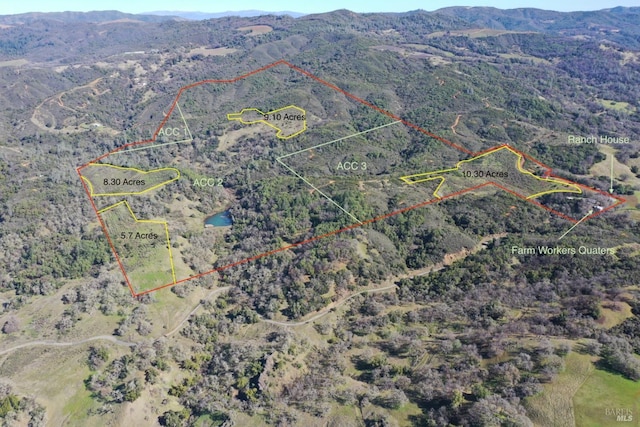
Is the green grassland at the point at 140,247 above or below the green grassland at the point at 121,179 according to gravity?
below

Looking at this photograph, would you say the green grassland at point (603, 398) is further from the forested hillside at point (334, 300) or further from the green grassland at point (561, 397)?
the green grassland at point (561, 397)

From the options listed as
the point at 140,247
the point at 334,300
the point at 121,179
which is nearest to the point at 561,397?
the point at 334,300

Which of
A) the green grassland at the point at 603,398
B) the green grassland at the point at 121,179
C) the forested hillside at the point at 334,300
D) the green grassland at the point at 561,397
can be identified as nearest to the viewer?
the green grassland at the point at 603,398

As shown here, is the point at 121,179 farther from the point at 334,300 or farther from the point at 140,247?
the point at 334,300

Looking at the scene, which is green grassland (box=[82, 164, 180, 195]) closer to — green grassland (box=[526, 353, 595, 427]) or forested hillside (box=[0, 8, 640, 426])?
forested hillside (box=[0, 8, 640, 426])

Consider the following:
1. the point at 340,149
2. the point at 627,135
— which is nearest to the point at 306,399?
the point at 340,149

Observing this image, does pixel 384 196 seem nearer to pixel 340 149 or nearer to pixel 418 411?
pixel 340 149
